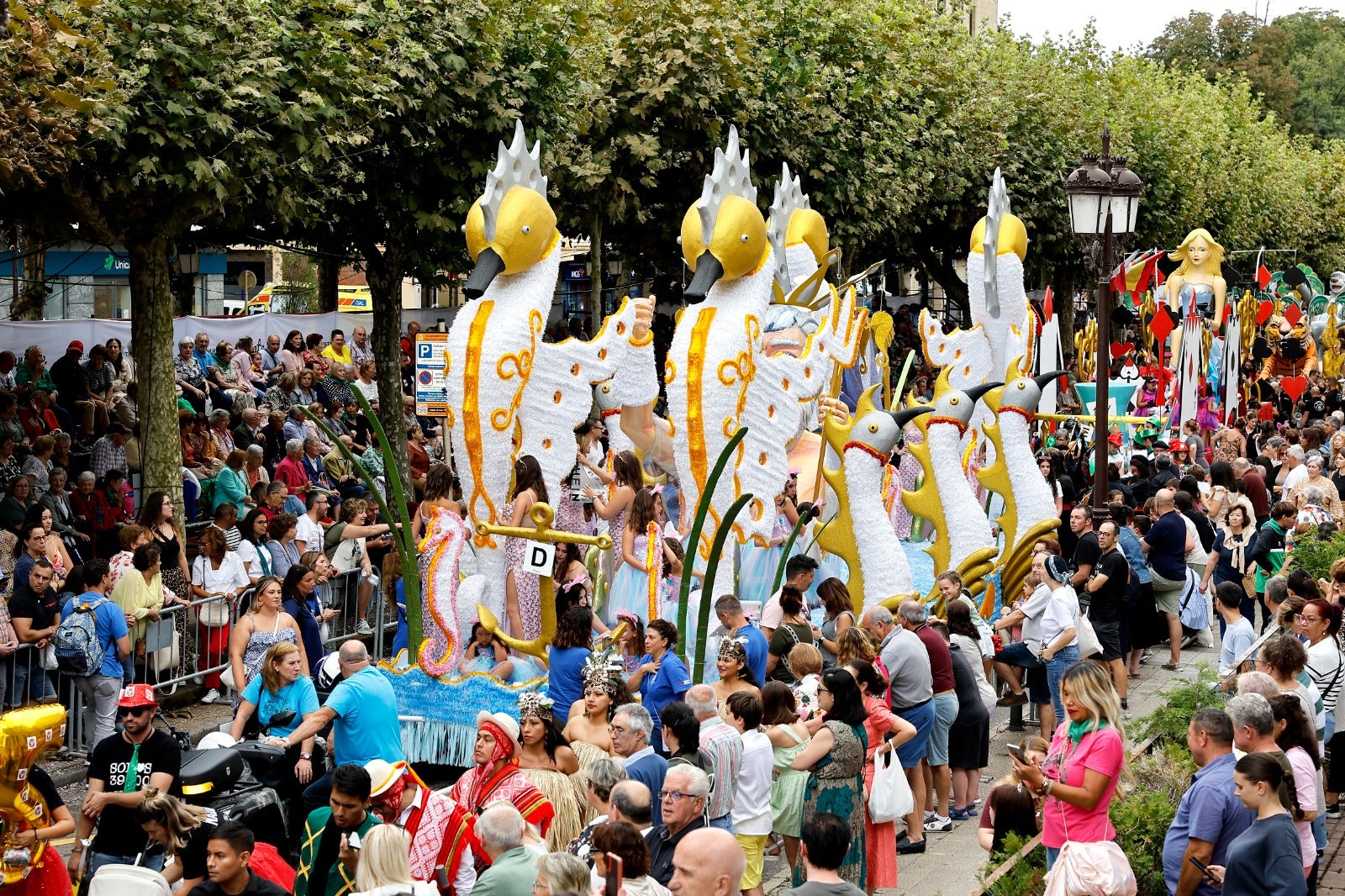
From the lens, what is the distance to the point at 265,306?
31.2m

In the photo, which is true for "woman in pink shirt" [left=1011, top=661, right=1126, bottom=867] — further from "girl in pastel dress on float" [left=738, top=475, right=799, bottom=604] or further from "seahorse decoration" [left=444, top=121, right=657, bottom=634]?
"girl in pastel dress on float" [left=738, top=475, right=799, bottom=604]

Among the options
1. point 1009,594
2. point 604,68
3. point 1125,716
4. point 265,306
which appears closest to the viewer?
point 1125,716

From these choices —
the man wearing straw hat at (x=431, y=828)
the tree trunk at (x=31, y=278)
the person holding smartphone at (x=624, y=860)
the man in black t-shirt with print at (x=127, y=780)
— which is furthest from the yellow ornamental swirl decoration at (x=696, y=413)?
the tree trunk at (x=31, y=278)

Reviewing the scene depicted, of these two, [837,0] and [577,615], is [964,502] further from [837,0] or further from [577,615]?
[837,0]

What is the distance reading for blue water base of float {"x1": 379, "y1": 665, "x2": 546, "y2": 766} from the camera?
11.1 metres

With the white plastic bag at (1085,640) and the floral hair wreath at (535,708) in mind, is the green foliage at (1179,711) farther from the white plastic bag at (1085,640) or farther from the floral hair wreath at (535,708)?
the floral hair wreath at (535,708)

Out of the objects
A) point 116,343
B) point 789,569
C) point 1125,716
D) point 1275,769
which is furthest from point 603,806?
point 116,343

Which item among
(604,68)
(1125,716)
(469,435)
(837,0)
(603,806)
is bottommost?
(1125,716)

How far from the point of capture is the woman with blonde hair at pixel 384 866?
243 inches

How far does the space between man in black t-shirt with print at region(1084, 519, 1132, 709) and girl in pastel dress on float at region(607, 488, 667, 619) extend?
141 inches

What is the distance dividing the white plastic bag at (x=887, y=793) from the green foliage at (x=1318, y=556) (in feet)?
18.8

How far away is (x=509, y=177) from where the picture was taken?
1201 cm

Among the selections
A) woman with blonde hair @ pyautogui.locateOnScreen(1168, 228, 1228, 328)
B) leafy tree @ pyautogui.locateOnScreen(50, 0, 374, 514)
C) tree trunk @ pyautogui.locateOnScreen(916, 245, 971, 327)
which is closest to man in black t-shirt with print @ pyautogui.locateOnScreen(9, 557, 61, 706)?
leafy tree @ pyautogui.locateOnScreen(50, 0, 374, 514)

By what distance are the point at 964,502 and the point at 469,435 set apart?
170 inches
